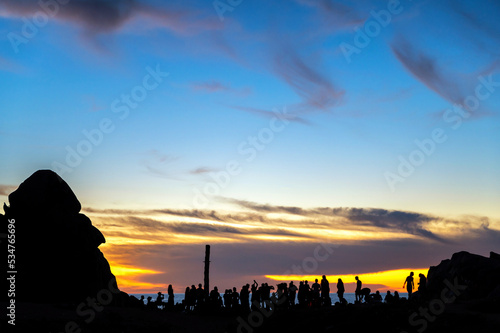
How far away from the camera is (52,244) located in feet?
135

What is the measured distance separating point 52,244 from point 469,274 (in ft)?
105

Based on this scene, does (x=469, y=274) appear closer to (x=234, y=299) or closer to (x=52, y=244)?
(x=234, y=299)

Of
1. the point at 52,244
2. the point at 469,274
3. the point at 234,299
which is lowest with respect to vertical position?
the point at 234,299

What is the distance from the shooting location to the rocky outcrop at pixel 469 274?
38156 millimetres

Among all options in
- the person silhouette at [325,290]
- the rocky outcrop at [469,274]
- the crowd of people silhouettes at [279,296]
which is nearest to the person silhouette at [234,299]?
the crowd of people silhouettes at [279,296]

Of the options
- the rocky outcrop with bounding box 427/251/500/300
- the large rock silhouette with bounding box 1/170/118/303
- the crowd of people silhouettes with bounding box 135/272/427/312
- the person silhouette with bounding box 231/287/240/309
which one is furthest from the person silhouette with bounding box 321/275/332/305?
the large rock silhouette with bounding box 1/170/118/303

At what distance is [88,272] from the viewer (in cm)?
4219

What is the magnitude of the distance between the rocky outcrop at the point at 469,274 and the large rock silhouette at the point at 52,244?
26914 mm

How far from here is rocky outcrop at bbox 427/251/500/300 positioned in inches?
1502

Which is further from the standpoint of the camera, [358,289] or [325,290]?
[358,289]

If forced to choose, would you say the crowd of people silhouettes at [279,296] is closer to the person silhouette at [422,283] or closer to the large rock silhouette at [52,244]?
the person silhouette at [422,283]

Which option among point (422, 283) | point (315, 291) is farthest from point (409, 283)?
point (315, 291)

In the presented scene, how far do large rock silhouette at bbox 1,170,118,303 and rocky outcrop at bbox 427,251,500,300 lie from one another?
88.3 feet

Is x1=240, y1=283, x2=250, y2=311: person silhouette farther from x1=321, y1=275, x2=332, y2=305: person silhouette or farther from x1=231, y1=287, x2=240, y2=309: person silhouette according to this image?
x1=321, y1=275, x2=332, y2=305: person silhouette
